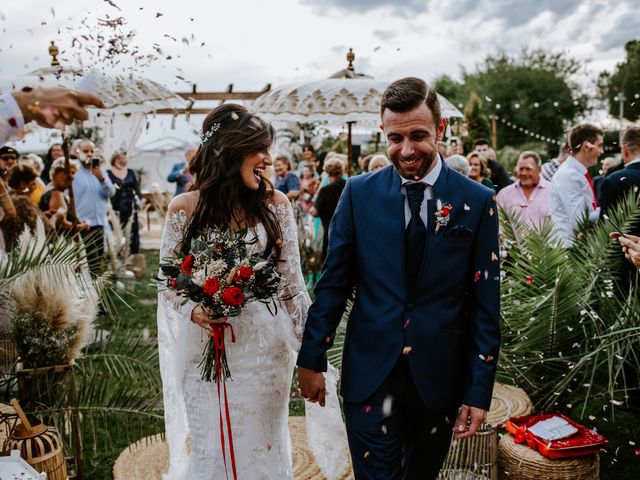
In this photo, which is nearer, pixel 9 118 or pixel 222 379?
pixel 9 118

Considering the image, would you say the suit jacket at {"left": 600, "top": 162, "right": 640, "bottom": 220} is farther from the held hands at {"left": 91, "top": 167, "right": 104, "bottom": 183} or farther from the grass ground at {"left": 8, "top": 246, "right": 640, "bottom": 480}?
the held hands at {"left": 91, "top": 167, "right": 104, "bottom": 183}

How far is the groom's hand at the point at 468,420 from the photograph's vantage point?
2.44 meters

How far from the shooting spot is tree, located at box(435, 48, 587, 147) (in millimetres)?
36750

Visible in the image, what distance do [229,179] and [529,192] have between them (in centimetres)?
496

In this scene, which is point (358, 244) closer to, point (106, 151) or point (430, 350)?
point (430, 350)

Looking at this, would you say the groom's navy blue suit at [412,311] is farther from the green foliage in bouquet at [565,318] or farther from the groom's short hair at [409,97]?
the green foliage in bouquet at [565,318]

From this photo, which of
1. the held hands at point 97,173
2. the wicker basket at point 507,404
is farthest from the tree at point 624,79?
the wicker basket at point 507,404

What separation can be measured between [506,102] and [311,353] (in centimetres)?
3990

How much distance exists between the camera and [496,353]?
2.45m

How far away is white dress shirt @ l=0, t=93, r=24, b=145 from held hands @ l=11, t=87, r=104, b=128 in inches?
0.6

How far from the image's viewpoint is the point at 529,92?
39406mm

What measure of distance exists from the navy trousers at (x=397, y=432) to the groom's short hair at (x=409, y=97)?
0.96 meters

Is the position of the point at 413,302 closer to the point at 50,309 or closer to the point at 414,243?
the point at 414,243

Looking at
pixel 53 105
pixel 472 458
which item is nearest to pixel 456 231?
pixel 53 105
